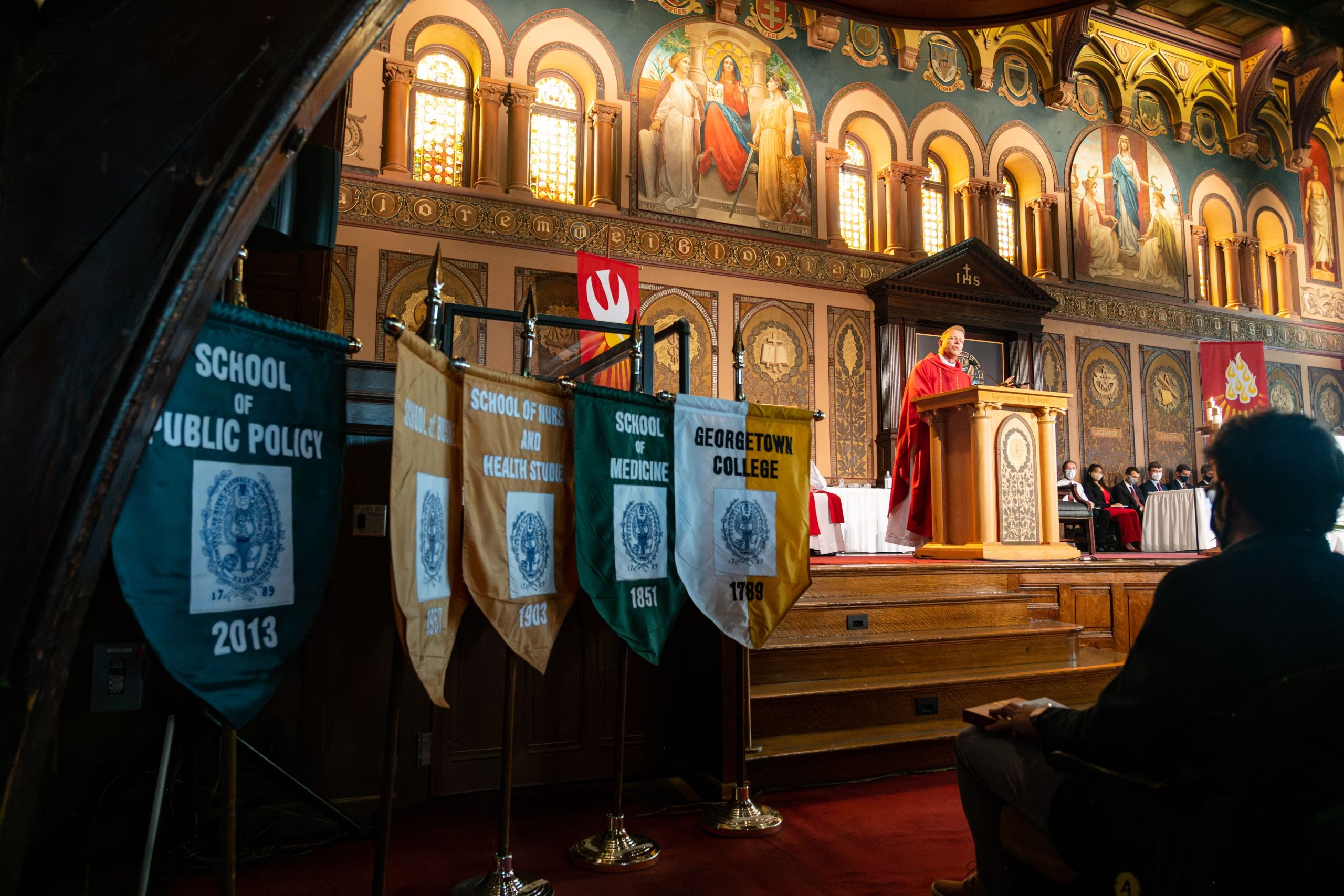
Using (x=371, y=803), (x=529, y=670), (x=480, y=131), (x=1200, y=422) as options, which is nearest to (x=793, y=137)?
(x=480, y=131)

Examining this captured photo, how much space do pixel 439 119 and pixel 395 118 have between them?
2.14 feet

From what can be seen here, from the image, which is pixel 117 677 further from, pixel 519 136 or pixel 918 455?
pixel 519 136

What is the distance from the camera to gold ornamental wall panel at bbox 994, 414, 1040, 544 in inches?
229

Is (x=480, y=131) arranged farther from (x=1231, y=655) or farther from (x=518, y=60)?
(x=1231, y=655)

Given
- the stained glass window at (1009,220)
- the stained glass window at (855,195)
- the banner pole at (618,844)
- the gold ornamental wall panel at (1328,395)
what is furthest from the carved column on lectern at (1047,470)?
the gold ornamental wall panel at (1328,395)

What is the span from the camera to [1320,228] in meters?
14.9

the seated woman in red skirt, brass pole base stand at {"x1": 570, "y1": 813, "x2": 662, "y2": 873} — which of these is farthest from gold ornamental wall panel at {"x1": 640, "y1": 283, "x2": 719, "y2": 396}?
brass pole base stand at {"x1": 570, "y1": 813, "x2": 662, "y2": 873}

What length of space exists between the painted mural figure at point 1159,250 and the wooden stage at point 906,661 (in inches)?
396

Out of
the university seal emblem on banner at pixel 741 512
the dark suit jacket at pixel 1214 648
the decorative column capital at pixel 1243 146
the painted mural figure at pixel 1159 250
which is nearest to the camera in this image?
the dark suit jacket at pixel 1214 648

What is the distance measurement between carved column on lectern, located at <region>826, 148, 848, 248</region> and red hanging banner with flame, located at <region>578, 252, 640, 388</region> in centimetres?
317

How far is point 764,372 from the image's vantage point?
10.4m

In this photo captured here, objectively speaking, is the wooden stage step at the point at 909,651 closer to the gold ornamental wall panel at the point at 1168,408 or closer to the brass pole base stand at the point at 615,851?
the brass pole base stand at the point at 615,851

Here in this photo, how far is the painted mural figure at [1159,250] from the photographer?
13211mm

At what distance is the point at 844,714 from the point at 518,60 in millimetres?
8952
